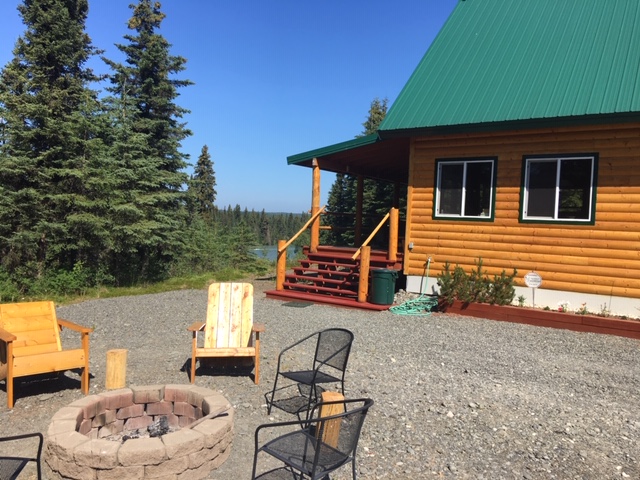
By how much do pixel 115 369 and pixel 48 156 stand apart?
12140mm

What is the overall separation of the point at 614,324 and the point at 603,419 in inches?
164

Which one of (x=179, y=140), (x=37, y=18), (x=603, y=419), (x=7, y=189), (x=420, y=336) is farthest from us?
(x=179, y=140)

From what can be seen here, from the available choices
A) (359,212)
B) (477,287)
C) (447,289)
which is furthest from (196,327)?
(359,212)

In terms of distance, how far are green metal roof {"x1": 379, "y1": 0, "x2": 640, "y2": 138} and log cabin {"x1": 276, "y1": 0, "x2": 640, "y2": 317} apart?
0.11 feet

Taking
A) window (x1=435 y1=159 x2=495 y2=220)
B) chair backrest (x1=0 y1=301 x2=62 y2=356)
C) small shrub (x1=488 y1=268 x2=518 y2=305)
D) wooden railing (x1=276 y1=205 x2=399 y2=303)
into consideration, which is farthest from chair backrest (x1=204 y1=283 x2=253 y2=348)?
window (x1=435 y1=159 x2=495 y2=220)

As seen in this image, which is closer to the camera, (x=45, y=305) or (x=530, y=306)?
(x=45, y=305)

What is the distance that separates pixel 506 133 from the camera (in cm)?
934

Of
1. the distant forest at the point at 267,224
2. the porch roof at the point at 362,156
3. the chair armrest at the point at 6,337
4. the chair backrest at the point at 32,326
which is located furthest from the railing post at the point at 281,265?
the distant forest at the point at 267,224

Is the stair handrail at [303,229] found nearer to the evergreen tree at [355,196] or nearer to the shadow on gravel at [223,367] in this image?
the shadow on gravel at [223,367]

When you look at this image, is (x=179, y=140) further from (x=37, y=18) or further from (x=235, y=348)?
(x=235, y=348)

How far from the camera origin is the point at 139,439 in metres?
3.20

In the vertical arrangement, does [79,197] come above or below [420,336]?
above

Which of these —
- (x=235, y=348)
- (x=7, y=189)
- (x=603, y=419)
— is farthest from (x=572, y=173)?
(x=7, y=189)

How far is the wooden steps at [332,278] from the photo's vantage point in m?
10.4
